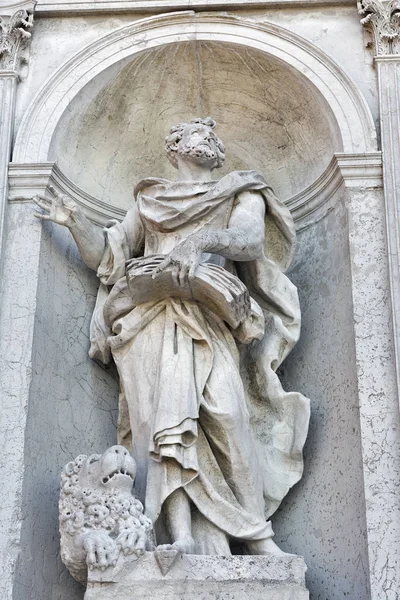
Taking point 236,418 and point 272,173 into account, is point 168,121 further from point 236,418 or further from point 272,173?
point 236,418

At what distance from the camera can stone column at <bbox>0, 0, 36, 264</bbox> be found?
7805mm

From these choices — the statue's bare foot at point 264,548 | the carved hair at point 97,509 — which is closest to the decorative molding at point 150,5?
the carved hair at point 97,509

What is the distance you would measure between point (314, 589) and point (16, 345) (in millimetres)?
2187

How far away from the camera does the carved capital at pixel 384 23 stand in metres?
7.96

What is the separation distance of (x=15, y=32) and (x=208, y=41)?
4.19ft

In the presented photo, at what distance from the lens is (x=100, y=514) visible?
6371mm

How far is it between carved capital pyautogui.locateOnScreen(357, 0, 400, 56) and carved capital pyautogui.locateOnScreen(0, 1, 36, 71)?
2199mm

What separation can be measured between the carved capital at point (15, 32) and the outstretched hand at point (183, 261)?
78.9 inches

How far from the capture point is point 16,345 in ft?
23.6

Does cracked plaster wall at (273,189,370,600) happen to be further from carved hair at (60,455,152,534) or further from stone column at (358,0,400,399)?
carved hair at (60,455,152,534)

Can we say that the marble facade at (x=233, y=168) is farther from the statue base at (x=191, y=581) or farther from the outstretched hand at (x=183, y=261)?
the outstretched hand at (x=183, y=261)

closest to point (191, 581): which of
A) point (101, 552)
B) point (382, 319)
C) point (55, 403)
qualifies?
point (101, 552)

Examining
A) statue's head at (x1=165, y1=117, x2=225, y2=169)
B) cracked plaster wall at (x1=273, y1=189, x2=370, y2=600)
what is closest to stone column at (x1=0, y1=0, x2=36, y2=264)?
statue's head at (x1=165, y1=117, x2=225, y2=169)

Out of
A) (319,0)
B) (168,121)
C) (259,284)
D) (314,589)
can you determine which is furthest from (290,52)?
(314,589)
